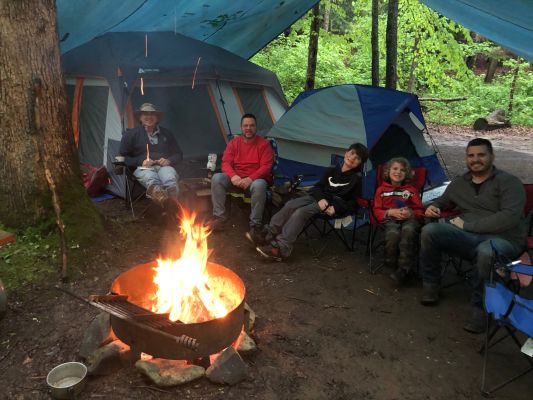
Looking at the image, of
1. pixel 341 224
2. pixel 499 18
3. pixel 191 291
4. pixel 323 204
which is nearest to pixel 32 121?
pixel 191 291

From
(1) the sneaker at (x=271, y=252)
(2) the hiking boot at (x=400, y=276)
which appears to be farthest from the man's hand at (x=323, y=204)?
(2) the hiking boot at (x=400, y=276)

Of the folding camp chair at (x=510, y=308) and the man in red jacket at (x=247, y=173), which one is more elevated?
the man in red jacket at (x=247, y=173)

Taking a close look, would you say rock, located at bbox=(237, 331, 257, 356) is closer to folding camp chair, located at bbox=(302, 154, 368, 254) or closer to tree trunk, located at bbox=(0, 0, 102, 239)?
folding camp chair, located at bbox=(302, 154, 368, 254)

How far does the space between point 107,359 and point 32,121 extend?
7.29ft

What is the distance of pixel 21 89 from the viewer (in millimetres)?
3523

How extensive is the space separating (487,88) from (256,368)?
60.2 ft

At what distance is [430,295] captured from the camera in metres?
3.50

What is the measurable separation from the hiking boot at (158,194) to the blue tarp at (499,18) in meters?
3.78

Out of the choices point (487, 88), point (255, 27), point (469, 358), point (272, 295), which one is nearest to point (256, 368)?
point (272, 295)

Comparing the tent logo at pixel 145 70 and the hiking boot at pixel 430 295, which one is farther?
the tent logo at pixel 145 70

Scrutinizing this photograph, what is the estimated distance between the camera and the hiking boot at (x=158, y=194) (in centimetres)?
471

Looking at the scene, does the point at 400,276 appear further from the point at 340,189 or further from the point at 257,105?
the point at 257,105

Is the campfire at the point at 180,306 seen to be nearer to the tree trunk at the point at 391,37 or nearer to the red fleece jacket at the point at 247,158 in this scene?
the red fleece jacket at the point at 247,158

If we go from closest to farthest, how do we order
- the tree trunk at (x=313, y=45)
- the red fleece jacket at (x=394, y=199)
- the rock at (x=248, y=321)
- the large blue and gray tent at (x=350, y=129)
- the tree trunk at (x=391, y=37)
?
the rock at (x=248, y=321) → the red fleece jacket at (x=394, y=199) → the large blue and gray tent at (x=350, y=129) → the tree trunk at (x=391, y=37) → the tree trunk at (x=313, y=45)
